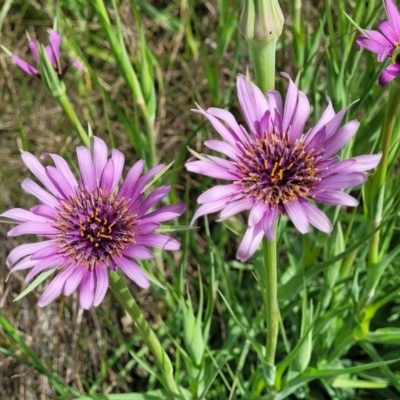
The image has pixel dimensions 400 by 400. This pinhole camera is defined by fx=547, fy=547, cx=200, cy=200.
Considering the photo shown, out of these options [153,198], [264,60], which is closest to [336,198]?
[264,60]

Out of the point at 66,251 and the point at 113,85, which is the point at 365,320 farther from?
the point at 113,85

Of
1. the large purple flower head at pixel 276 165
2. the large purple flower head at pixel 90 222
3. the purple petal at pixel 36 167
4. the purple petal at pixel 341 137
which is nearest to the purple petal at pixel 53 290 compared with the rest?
the large purple flower head at pixel 90 222

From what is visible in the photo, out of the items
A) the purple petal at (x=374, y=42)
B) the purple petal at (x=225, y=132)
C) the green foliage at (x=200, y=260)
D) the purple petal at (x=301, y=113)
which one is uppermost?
the purple petal at (x=374, y=42)

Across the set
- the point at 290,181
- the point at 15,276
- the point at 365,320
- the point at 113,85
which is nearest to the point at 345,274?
the point at 365,320

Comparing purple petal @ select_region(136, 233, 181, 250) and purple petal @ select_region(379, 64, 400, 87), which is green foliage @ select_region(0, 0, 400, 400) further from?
purple petal @ select_region(379, 64, 400, 87)

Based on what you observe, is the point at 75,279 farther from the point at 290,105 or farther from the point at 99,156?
the point at 290,105

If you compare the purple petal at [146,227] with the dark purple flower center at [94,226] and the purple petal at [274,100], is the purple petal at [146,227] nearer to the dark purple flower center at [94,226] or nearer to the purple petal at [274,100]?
the dark purple flower center at [94,226]
